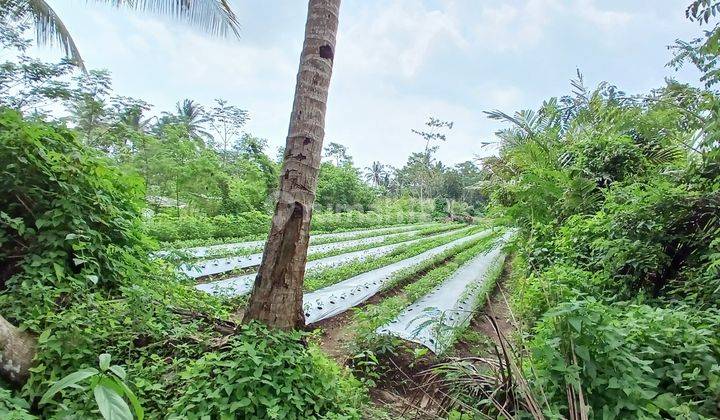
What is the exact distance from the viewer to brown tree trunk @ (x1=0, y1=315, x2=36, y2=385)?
1542 millimetres

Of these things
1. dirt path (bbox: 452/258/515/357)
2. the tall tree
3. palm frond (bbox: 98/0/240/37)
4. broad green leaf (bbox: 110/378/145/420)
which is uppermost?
the tall tree

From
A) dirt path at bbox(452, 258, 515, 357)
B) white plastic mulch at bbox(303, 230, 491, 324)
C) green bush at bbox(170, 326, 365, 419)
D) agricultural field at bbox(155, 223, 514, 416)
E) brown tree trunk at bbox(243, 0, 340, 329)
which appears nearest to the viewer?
green bush at bbox(170, 326, 365, 419)

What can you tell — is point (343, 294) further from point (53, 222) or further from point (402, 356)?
point (53, 222)

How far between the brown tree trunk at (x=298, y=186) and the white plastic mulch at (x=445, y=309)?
2.43ft

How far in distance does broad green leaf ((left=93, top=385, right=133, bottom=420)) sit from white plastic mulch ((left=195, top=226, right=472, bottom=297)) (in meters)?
3.47

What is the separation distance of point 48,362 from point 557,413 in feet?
7.04

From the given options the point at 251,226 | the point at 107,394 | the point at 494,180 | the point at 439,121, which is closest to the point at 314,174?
the point at 107,394

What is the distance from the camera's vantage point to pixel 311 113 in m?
2.01

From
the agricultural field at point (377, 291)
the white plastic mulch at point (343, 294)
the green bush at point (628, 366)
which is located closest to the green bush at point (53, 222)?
the agricultural field at point (377, 291)

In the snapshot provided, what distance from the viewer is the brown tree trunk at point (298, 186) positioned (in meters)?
1.93

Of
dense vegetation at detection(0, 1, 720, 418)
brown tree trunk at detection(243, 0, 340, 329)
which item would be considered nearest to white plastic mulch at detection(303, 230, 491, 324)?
dense vegetation at detection(0, 1, 720, 418)

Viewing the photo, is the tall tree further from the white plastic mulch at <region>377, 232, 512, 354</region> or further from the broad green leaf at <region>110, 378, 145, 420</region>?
the broad green leaf at <region>110, 378, 145, 420</region>

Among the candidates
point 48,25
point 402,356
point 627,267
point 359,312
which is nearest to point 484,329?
point 402,356

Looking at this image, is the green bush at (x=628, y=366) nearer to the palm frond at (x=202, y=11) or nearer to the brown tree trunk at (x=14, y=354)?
the brown tree trunk at (x=14, y=354)
